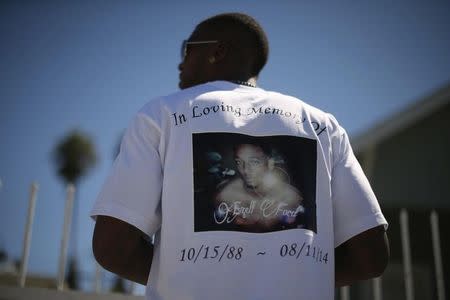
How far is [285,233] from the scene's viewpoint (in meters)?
1.81

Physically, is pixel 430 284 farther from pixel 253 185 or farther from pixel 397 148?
pixel 253 185

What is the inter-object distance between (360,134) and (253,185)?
8.35 metres

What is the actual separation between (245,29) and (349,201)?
932 millimetres

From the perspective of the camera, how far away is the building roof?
980 centimetres

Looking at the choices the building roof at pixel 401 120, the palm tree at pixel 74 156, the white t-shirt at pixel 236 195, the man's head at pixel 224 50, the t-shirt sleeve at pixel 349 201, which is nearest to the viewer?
the white t-shirt at pixel 236 195

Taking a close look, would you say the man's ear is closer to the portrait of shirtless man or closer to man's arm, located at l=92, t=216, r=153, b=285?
the portrait of shirtless man

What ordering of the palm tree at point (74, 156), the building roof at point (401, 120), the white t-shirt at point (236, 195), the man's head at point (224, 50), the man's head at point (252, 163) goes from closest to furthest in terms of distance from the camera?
the white t-shirt at point (236, 195) < the man's head at point (252, 163) < the man's head at point (224, 50) < the building roof at point (401, 120) < the palm tree at point (74, 156)

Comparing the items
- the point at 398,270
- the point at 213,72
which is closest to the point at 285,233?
the point at 213,72

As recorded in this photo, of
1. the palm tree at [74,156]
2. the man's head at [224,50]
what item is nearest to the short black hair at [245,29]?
the man's head at [224,50]

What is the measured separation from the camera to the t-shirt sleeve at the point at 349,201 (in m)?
2.00

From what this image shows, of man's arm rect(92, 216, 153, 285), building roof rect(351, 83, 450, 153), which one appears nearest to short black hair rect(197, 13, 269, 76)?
man's arm rect(92, 216, 153, 285)

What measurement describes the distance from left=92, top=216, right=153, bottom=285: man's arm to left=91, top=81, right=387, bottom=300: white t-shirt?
0.03 metres

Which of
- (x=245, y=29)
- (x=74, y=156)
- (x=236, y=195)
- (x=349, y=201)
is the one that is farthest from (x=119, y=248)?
(x=74, y=156)

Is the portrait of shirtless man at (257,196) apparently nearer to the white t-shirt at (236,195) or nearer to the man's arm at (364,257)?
the white t-shirt at (236,195)
